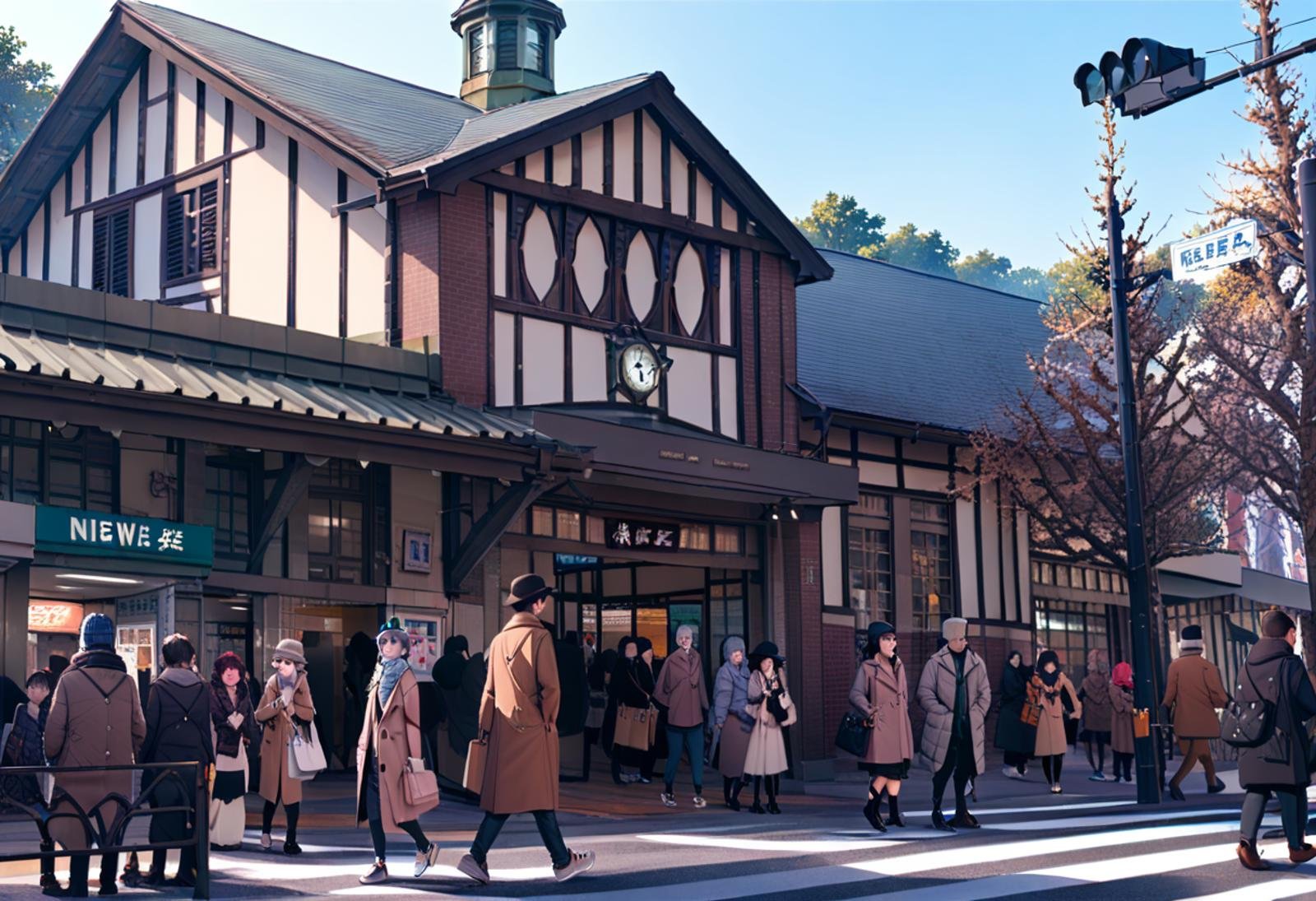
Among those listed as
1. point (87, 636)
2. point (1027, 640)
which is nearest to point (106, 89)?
point (87, 636)

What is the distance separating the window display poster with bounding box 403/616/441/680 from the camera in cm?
1802

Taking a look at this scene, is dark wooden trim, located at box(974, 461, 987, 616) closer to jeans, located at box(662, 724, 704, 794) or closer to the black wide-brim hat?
jeans, located at box(662, 724, 704, 794)

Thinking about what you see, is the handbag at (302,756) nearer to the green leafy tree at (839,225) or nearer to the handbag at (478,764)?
the handbag at (478,764)

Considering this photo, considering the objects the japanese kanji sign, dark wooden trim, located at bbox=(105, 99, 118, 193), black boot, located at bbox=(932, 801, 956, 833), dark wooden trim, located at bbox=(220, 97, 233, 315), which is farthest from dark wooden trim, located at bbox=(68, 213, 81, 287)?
black boot, located at bbox=(932, 801, 956, 833)

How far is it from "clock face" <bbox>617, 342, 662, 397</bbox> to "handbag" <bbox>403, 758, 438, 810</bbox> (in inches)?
418

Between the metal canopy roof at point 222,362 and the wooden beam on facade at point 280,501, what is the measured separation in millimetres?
789

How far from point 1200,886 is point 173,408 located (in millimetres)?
9374

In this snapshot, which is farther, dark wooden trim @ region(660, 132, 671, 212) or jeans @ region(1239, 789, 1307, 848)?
dark wooden trim @ region(660, 132, 671, 212)

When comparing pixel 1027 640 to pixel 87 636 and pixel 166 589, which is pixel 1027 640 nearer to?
pixel 166 589

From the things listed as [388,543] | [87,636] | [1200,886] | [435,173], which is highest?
[435,173]

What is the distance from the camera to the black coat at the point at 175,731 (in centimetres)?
1029

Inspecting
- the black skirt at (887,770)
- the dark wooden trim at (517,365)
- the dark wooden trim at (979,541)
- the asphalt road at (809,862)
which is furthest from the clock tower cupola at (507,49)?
the black skirt at (887,770)

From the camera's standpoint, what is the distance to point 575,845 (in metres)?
12.3

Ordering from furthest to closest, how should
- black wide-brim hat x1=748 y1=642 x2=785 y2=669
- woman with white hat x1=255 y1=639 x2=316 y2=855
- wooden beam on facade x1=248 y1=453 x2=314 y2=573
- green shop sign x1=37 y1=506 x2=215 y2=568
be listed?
wooden beam on facade x1=248 y1=453 x2=314 y2=573, black wide-brim hat x1=748 y1=642 x2=785 y2=669, green shop sign x1=37 y1=506 x2=215 y2=568, woman with white hat x1=255 y1=639 x2=316 y2=855
